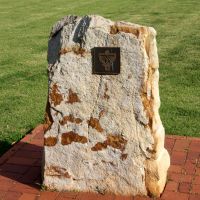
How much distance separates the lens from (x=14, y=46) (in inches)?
471

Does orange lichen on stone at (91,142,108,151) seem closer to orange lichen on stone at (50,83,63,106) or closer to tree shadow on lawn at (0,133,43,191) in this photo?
orange lichen on stone at (50,83,63,106)

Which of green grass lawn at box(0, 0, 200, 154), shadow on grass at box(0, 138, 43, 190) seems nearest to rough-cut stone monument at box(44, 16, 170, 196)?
shadow on grass at box(0, 138, 43, 190)

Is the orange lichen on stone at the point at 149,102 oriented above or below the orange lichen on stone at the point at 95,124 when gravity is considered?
above

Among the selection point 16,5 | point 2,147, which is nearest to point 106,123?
point 2,147

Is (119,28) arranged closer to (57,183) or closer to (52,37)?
A: (52,37)

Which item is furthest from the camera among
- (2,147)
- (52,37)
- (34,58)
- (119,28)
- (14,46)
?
(14,46)

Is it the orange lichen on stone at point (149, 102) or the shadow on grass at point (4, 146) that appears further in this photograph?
the shadow on grass at point (4, 146)

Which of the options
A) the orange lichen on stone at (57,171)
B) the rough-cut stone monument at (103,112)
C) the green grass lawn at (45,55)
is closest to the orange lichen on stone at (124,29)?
the rough-cut stone monument at (103,112)

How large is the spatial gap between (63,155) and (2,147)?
1.50 m

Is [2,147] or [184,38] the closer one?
[2,147]

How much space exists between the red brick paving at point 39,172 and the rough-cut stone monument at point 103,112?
124mm

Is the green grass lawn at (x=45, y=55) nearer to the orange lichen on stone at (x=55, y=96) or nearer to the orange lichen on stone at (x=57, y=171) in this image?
the orange lichen on stone at (x=57, y=171)

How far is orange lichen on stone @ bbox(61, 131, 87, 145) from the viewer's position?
4512mm

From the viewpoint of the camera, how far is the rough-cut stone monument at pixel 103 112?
420cm
